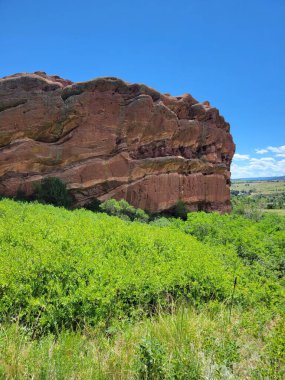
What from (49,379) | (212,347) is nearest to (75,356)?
(49,379)

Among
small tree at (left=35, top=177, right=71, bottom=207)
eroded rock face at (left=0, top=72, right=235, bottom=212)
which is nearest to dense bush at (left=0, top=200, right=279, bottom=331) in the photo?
small tree at (left=35, top=177, right=71, bottom=207)

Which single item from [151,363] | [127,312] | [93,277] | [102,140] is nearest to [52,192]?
[102,140]

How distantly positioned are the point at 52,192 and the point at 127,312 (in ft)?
73.5

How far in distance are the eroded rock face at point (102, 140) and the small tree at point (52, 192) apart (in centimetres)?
97

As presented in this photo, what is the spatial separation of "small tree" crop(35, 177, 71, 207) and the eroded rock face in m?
0.97

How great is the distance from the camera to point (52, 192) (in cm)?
2766

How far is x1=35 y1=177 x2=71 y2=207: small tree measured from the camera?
27531 millimetres

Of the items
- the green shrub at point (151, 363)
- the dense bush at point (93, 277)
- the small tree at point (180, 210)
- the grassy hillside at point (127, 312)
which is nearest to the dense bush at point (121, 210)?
the small tree at point (180, 210)

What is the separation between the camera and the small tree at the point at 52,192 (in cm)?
2753

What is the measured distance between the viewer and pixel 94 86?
100 feet

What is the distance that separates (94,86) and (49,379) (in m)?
29.7

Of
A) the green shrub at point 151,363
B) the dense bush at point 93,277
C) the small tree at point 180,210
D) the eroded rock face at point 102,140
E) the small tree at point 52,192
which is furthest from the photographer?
the small tree at point 180,210

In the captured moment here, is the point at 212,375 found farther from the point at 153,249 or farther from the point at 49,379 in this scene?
the point at 153,249

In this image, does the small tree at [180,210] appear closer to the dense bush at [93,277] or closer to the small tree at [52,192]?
the small tree at [52,192]
